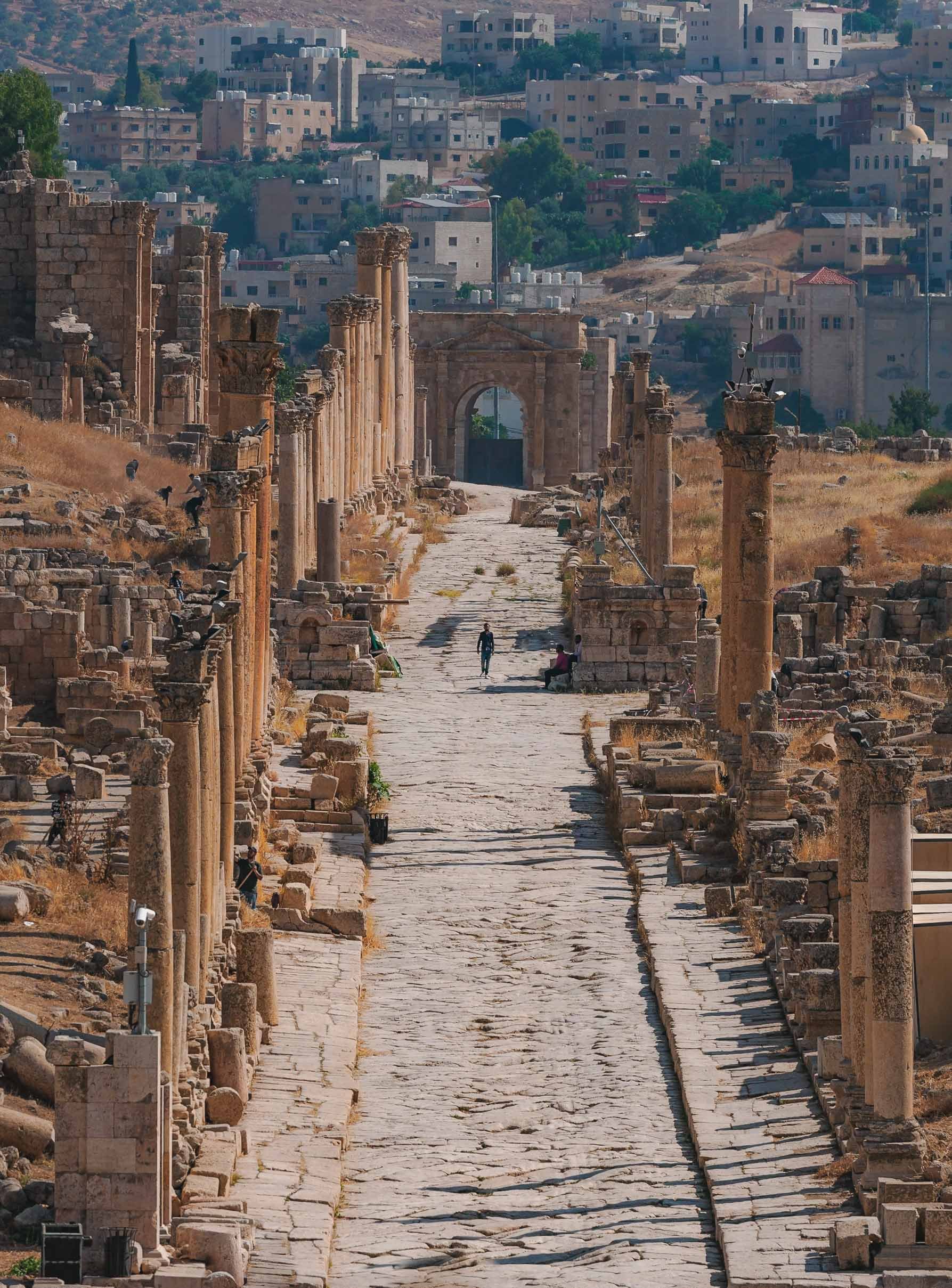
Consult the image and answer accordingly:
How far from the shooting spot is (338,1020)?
2234 centimetres

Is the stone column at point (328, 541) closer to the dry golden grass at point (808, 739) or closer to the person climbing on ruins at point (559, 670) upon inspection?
the person climbing on ruins at point (559, 670)

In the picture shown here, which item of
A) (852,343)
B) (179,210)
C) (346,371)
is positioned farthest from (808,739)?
(179,210)

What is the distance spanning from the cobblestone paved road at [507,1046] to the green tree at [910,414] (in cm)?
5907

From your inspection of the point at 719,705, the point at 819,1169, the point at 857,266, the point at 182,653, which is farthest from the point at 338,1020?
the point at 857,266

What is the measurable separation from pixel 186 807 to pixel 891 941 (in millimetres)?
4464

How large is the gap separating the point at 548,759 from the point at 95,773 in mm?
7259

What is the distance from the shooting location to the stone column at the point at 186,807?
19.8m

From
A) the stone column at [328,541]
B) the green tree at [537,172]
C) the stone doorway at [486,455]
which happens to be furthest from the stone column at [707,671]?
the green tree at [537,172]

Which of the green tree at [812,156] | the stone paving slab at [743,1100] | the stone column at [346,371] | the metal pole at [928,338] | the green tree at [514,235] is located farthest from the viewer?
the green tree at [812,156]

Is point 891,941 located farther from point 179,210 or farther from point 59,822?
point 179,210

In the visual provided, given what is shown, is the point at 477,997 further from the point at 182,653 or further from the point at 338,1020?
the point at 182,653

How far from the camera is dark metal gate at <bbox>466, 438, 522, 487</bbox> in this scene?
88062mm

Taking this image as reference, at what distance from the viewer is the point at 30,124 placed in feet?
229

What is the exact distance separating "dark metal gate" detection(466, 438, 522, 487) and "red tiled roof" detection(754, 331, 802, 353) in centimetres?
5597
